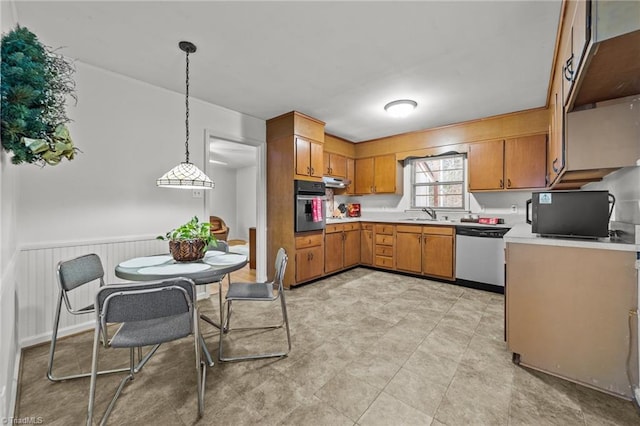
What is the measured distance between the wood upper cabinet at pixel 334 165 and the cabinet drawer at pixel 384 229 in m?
1.22

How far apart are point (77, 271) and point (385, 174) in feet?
14.6

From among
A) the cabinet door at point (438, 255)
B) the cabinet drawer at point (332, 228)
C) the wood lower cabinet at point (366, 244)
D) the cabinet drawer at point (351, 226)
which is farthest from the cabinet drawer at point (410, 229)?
the cabinet drawer at point (332, 228)

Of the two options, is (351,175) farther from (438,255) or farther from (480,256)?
(480,256)

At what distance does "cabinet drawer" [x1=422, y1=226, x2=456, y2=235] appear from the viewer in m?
3.97

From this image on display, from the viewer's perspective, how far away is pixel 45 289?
234 centimetres

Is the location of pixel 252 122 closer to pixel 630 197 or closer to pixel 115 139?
pixel 115 139

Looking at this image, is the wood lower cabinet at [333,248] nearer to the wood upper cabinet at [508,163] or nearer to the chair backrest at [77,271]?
the wood upper cabinet at [508,163]

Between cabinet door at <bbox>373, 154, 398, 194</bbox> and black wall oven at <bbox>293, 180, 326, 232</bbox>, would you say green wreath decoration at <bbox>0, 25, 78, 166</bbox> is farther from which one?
cabinet door at <bbox>373, 154, 398, 194</bbox>

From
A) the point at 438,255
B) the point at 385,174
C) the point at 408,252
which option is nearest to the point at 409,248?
the point at 408,252

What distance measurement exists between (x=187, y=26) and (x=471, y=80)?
8.93 feet

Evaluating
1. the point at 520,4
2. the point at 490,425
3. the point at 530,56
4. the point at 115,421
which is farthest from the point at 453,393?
the point at 530,56

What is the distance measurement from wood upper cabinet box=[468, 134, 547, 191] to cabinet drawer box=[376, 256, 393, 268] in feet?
5.63

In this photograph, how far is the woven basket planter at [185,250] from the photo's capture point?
2004 mm

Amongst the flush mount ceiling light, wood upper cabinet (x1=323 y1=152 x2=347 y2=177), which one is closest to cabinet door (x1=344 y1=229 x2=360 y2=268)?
wood upper cabinet (x1=323 y1=152 x2=347 y2=177)
